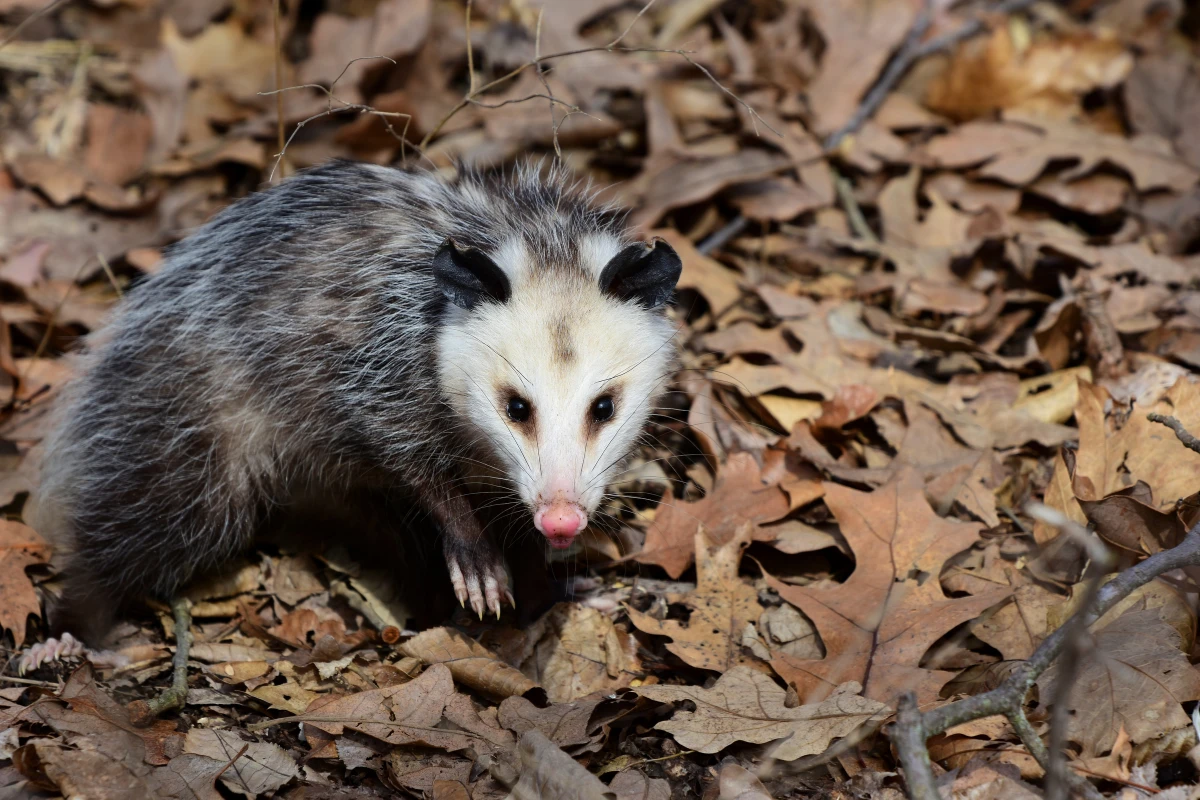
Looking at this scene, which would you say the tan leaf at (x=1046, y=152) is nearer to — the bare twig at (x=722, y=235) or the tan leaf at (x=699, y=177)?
the tan leaf at (x=699, y=177)

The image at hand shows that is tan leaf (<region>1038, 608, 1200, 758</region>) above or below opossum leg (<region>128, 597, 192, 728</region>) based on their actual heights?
above

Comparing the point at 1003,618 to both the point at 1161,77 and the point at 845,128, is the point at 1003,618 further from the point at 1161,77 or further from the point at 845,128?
the point at 1161,77

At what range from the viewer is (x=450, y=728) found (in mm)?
2283

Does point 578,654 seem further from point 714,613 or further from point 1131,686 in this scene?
point 1131,686

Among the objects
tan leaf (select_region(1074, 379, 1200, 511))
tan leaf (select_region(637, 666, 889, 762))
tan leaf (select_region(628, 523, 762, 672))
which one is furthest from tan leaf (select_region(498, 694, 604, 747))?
tan leaf (select_region(1074, 379, 1200, 511))

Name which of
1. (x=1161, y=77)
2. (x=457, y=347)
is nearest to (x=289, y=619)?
(x=457, y=347)

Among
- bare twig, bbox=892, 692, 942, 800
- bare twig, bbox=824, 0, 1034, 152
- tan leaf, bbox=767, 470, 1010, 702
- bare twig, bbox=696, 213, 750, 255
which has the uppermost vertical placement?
bare twig, bbox=824, 0, 1034, 152

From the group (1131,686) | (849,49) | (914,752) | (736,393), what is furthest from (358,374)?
(849,49)

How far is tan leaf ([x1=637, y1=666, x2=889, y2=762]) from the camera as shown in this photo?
2039 millimetres

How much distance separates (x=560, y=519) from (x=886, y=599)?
0.79 m

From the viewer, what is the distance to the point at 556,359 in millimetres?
2262

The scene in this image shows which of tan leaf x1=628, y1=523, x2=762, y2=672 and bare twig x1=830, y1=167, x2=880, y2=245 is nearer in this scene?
tan leaf x1=628, y1=523, x2=762, y2=672

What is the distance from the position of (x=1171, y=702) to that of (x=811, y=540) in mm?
915

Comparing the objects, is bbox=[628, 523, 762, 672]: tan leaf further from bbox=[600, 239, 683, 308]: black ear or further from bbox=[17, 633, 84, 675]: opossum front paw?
bbox=[17, 633, 84, 675]: opossum front paw
